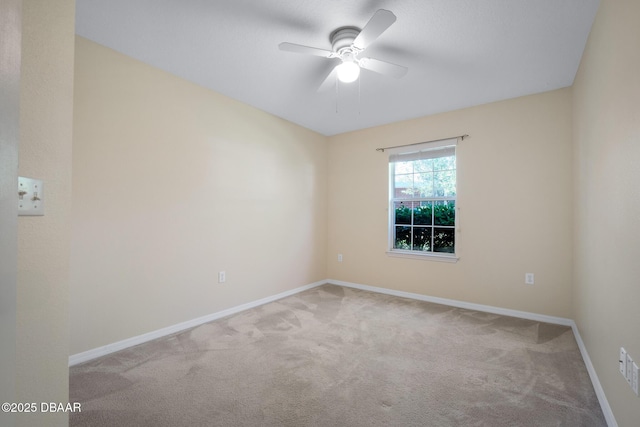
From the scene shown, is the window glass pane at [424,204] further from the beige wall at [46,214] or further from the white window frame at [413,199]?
the beige wall at [46,214]

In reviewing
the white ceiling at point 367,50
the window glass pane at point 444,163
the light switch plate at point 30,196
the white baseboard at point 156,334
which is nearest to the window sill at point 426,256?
the window glass pane at point 444,163

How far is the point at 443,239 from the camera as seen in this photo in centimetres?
380

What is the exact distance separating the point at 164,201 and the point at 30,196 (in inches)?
75.9

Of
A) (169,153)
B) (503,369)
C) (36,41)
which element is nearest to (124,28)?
(169,153)

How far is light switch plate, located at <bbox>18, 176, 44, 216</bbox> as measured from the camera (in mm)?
851

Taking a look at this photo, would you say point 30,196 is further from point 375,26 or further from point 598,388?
point 598,388

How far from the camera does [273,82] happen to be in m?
2.90

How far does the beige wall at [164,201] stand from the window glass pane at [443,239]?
2.09m

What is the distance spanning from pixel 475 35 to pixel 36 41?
2572 millimetres

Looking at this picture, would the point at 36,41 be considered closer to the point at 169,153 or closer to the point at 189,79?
the point at 169,153

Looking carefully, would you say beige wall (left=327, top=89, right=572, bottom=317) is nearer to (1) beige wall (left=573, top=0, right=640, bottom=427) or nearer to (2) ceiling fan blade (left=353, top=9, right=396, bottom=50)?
(1) beige wall (left=573, top=0, right=640, bottom=427)

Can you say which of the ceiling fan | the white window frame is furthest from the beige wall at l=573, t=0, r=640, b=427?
the white window frame

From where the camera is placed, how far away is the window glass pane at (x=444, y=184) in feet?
12.2

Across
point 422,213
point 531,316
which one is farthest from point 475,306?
point 422,213
